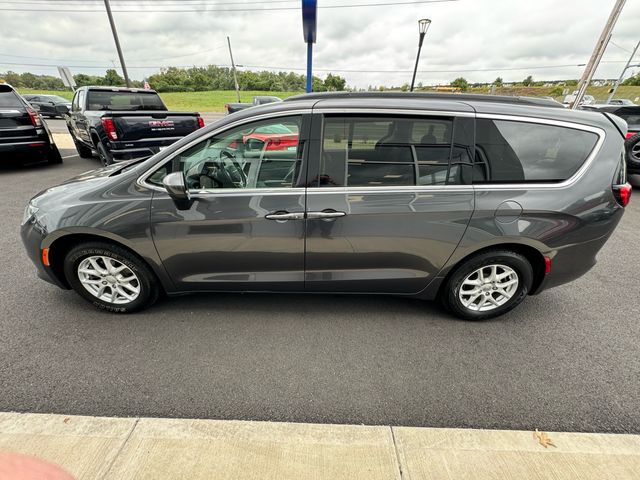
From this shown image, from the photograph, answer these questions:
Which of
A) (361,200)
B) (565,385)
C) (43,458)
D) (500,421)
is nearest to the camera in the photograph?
(43,458)

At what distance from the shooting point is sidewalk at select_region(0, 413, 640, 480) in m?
1.54

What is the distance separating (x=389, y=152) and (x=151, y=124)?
5.65 meters

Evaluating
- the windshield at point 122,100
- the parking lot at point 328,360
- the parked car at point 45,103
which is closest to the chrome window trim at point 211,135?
the parking lot at point 328,360

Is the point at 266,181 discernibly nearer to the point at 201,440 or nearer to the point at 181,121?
the point at 201,440

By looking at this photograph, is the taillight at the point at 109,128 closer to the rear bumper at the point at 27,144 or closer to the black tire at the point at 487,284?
the rear bumper at the point at 27,144

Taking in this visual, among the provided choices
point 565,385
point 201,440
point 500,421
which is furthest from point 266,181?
point 565,385

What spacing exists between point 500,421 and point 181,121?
23.2ft

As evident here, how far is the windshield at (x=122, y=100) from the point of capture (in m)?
7.29

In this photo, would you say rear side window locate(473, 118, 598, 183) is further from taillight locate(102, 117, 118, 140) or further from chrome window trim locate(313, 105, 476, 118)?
taillight locate(102, 117, 118, 140)

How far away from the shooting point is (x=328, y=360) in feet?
7.48

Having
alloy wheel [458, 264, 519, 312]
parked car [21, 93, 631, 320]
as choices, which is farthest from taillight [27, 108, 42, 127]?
alloy wheel [458, 264, 519, 312]

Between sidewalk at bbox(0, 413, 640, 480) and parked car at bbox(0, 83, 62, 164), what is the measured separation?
288 inches

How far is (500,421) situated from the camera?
73.5 inches

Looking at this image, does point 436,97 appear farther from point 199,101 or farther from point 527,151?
point 199,101
